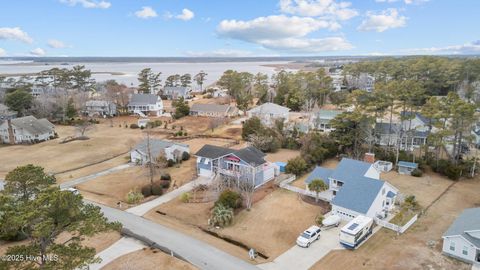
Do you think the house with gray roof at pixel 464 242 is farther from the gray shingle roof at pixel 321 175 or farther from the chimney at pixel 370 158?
the chimney at pixel 370 158

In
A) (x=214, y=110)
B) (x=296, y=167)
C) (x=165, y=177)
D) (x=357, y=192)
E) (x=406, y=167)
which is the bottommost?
(x=165, y=177)

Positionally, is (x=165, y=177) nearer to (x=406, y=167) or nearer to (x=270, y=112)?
(x=406, y=167)

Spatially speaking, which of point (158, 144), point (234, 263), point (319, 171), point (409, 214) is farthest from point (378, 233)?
point (158, 144)

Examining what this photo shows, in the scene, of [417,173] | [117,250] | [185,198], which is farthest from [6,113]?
[417,173]

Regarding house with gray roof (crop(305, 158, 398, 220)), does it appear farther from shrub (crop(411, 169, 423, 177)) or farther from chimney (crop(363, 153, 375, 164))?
shrub (crop(411, 169, 423, 177))

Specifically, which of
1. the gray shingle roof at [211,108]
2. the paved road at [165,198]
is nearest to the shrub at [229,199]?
the paved road at [165,198]

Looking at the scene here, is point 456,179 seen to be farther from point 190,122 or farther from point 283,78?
point 283,78

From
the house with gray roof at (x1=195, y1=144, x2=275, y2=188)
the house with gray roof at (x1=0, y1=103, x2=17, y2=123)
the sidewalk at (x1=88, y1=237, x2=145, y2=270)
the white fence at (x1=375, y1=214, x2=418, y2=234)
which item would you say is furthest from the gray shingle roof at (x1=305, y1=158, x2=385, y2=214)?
the house with gray roof at (x1=0, y1=103, x2=17, y2=123)
